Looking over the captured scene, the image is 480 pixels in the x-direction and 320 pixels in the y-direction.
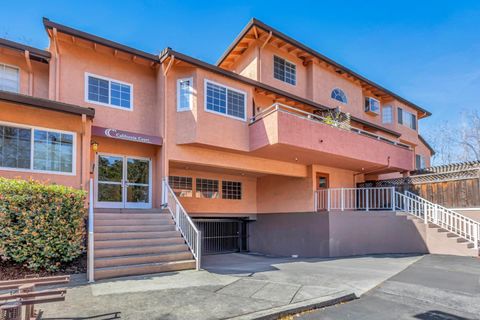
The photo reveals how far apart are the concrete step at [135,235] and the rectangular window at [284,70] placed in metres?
10.4

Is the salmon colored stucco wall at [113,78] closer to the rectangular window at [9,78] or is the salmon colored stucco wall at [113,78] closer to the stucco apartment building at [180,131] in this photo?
the stucco apartment building at [180,131]

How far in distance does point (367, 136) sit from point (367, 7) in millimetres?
6433

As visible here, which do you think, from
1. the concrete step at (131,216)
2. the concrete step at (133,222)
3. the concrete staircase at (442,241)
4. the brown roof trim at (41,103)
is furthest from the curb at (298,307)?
the concrete staircase at (442,241)

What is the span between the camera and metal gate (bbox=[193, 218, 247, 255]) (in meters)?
17.0

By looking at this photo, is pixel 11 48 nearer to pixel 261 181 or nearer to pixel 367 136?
pixel 261 181

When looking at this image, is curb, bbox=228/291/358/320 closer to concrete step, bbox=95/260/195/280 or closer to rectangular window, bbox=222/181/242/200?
concrete step, bbox=95/260/195/280

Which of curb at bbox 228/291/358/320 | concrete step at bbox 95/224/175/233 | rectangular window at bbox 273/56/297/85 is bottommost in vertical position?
curb at bbox 228/291/358/320

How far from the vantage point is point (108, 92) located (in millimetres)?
12328

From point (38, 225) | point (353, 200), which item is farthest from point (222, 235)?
point (38, 225)

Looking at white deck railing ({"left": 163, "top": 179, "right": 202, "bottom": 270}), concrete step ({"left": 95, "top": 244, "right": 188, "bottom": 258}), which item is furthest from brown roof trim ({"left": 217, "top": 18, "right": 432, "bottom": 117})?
concrete step ({"left": 95, "top": 244, "right": 188, "bottom": 258})

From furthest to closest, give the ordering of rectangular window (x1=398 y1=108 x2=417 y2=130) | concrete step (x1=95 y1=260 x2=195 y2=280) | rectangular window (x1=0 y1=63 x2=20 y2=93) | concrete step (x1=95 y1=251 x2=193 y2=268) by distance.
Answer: rectangular window (x1=398 y1=108 x2=417 y2=130)
rectangular window (x1=0 y1=63 x2=20 y2=93)
concrete step (x1=95 y1=251 x2=193 y2=268)
concrete step (x1=95 y1=260 x2=195 y2=280)

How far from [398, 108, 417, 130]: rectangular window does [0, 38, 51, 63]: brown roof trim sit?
Result: 22.2m

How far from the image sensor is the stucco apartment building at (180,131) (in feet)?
33.8

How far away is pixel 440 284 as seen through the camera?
8000mm
